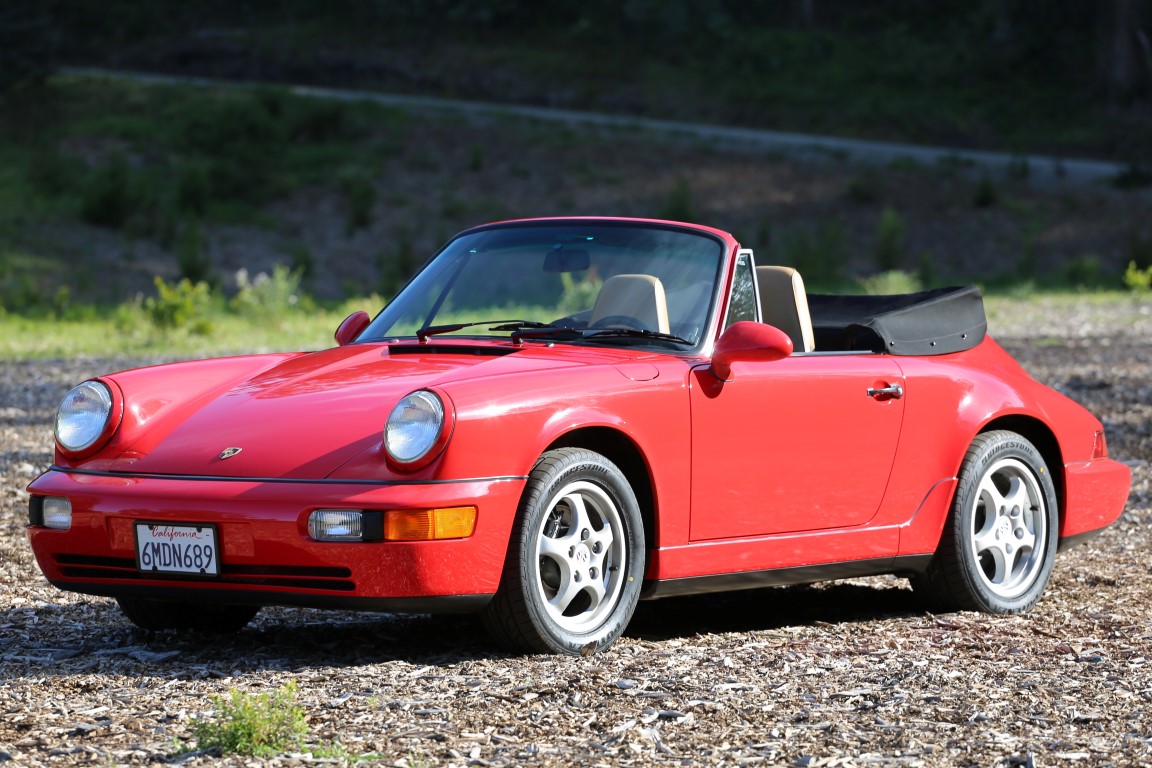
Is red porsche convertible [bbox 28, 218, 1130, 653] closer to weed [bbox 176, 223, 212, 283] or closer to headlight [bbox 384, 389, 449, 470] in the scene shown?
headlight [bbox 384, 389, 449, 470]

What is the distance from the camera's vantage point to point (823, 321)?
757 centimetres

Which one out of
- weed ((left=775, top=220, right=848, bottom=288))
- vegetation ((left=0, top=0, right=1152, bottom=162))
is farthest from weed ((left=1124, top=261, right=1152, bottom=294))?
vegetation ((left=0, top=0, right=1152, bottom=162))

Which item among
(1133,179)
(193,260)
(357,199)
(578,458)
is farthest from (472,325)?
(1133,179)

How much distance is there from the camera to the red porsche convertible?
17.1 ft

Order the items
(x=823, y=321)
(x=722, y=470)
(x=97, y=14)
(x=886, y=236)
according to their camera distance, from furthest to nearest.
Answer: (x=97, y=14), (x=886, y=236), (x=823, y=321), (x=722, y=470)

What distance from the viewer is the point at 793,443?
20.3 feet

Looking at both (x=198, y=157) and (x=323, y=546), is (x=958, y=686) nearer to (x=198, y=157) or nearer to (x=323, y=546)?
(x=323, y=546)

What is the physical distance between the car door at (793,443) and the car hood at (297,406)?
0.39m

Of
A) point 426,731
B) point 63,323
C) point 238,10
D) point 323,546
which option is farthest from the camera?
point 238,10

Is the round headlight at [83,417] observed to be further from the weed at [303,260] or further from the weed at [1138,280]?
the weed at [303,260]

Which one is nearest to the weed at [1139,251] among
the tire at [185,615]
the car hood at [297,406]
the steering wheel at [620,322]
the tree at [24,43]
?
the tree at [24,43]

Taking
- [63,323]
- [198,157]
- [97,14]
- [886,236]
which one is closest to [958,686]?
[63,323]

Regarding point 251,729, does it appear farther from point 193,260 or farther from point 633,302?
point 193,260

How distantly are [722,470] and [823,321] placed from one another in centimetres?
181
